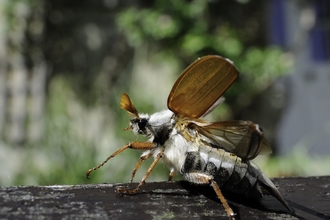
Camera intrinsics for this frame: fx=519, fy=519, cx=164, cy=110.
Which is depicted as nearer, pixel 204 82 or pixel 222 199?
pixel 222 199

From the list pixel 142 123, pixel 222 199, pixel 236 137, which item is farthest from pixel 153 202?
pixel 142 123

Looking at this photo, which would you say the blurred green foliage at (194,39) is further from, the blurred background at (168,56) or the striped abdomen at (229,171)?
the striped abdomen at (229,171)

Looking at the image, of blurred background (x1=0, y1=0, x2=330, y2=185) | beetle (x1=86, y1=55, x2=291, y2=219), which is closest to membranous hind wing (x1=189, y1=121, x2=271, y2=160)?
beetle (x1=86, y1=55, x2=291, y2=219)

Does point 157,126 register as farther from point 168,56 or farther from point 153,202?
point 168,56

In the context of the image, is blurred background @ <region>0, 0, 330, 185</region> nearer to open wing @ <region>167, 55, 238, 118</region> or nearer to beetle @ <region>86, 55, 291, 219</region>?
beetle @ <region>86, 55, 291, 219</region>

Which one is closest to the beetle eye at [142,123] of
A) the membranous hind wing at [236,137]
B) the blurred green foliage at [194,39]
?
the membranous hind wing at [236,137]

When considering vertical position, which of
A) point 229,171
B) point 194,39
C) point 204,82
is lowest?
point 229,171
